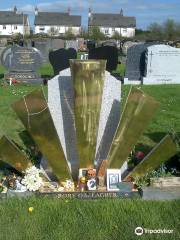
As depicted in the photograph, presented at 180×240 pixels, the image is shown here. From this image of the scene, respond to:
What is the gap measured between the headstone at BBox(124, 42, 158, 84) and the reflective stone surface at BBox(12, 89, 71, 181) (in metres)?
11.9

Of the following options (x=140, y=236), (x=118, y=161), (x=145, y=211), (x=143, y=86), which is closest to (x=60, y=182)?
(x=118, y=161)

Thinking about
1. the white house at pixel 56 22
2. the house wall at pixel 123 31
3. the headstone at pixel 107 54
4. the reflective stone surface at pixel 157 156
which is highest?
the white house at pixel 56 22

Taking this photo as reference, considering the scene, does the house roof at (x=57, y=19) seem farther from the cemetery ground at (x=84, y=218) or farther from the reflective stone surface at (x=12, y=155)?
the cemetery ground at (x=84, y=218)

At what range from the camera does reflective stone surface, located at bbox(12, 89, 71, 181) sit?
566 cm

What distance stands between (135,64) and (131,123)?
12.4 metres

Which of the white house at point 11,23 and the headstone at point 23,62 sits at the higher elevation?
the white house at point 11,23

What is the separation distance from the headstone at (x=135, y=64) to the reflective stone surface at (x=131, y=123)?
11.7m

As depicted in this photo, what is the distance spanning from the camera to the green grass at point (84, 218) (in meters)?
4.55

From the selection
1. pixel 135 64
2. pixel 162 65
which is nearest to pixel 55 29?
pixel 135 64

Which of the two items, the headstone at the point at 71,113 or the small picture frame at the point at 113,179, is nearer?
the small picture frame at the point at 113,179

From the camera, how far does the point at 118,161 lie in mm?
6078

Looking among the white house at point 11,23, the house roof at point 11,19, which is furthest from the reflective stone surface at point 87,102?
the house roof at point 11,19

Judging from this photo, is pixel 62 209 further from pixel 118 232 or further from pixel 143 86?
pixel 143 86

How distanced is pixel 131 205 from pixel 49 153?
131 cm
